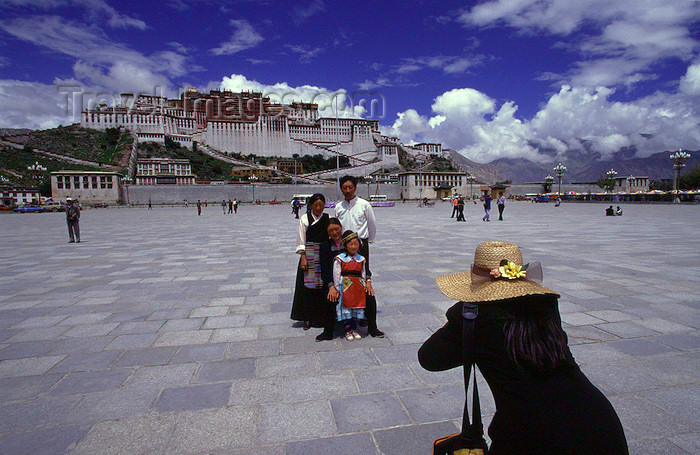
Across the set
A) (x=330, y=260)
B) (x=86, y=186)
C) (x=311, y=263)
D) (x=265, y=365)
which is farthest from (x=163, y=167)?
(x=265, y=365)

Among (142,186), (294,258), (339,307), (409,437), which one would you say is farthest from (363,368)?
(142,186)

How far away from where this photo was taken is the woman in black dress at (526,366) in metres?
1.20

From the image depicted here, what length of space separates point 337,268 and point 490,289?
8.39ft

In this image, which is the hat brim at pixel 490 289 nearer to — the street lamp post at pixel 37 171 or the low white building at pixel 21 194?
the low white building at pixel 21 194

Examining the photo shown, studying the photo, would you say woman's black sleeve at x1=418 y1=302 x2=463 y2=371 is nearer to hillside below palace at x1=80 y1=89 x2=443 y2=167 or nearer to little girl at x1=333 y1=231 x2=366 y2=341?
little girl at x1=333 y1=231 x2=366 y2=341

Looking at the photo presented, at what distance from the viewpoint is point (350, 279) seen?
3.96 m

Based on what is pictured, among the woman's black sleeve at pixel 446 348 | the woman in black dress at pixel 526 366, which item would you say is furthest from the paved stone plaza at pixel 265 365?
the woman in black dress at pixel 526 366

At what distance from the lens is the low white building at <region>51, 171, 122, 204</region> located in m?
64.4

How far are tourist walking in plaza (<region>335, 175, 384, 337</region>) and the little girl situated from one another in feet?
0.53

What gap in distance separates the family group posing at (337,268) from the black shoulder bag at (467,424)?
2433mm

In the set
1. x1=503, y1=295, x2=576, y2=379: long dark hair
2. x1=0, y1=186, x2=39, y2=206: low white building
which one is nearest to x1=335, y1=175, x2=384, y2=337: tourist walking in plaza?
x1=503, y1=295, x2=576, y2=379: long dark hair

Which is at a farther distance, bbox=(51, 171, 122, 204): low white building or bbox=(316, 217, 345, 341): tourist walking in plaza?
bbox=(51, 171, 122, 204): low white building

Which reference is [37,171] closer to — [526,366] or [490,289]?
[490,289]

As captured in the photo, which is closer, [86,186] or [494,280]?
[494,280]
